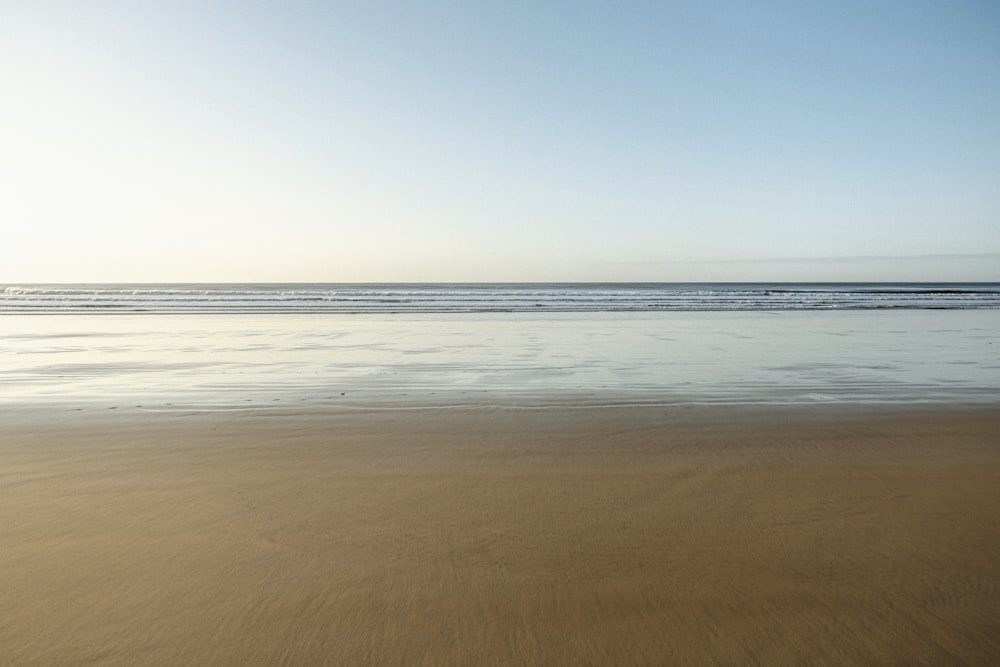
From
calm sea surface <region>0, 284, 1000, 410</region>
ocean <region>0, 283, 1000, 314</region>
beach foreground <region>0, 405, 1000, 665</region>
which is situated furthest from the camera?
ocean <region>0, 283, 1000, 314</region>

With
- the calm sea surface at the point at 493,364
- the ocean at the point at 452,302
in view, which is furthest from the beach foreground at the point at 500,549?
the ocean at the point at 452,302

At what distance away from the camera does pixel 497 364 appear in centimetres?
1062

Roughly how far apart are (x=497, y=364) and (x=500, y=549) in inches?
293

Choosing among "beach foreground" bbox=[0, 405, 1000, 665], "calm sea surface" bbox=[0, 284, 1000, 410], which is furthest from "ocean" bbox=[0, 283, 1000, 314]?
"beach foreground" bbox=[0, 405, 1000, 665]

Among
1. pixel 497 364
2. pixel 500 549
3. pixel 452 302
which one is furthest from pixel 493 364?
pixel 452 302

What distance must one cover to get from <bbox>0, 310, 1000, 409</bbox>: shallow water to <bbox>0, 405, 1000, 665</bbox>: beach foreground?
7.19 feet

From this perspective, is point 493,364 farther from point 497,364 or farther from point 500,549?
point 500,549

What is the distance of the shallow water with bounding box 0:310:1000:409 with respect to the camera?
7.72m

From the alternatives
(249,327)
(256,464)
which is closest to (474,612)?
(256,464)

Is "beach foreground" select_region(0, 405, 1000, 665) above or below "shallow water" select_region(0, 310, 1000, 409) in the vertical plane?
above

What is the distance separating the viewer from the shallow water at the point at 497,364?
7719 mm

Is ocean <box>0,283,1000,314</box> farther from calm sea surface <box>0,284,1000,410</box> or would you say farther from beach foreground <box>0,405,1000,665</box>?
beach foreground <box>0,405,1000,665</box>

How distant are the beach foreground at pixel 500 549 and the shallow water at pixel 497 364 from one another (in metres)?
2.19

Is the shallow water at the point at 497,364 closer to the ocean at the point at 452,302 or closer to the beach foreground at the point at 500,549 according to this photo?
the beach foreground at the point at 500,549
